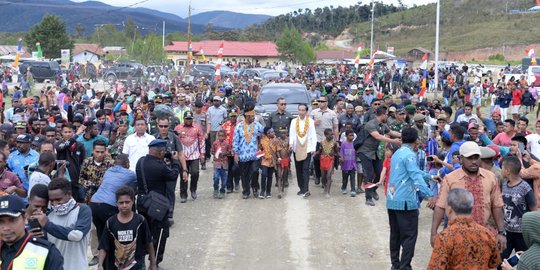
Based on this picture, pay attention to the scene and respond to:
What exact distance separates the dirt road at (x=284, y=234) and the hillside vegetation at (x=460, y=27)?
256 feet

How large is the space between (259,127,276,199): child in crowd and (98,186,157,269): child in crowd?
17.5 ft


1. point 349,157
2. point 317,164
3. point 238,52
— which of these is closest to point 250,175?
point 317,164

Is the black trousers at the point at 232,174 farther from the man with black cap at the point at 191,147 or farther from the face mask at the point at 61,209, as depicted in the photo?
the face mask at the point at 61,209

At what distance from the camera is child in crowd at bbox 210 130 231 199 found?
11750mm

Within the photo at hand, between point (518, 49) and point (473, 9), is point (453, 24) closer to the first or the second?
point (473, 9)

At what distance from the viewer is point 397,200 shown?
7.18 metres

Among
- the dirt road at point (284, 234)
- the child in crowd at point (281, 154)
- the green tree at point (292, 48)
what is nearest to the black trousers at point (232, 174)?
the dirt road at point (284, 234)

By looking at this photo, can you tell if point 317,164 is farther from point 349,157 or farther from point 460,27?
point 460,27

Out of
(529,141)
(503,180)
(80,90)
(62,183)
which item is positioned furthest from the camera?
(80,90)

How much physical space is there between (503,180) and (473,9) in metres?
124

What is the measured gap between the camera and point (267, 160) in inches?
460

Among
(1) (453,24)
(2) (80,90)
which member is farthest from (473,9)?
(2) (80,90)

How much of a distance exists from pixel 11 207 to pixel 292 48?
247ft

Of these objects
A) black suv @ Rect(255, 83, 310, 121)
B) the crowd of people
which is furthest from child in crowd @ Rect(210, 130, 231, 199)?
black suv @ Rect(255, 83, 310, 121)
